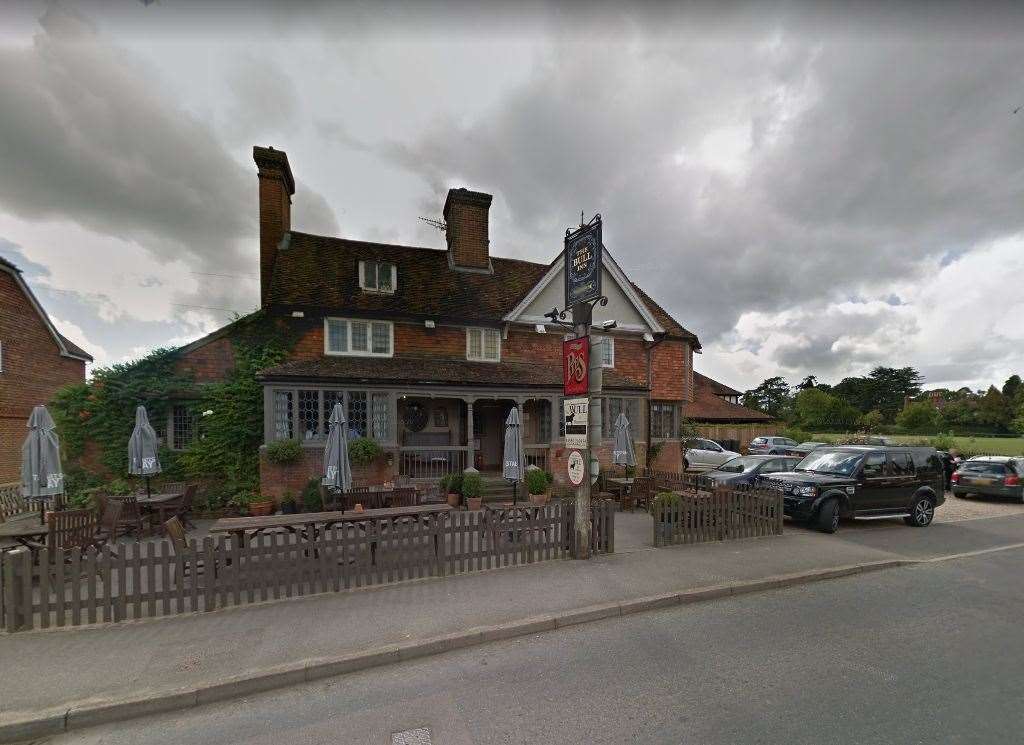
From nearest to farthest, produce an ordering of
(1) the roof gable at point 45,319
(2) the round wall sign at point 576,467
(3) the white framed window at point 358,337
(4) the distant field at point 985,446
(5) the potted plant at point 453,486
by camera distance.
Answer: (2) the round wall sign at point 576,467 → (5) the potted plant at point 453,486 → (3) the white framed window at point 358,337 → (1) the roof gable at point 45,319 → (4) the distant field at point 985,446

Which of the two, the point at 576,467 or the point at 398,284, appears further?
the point at 398,284

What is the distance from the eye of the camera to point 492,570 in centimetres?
697

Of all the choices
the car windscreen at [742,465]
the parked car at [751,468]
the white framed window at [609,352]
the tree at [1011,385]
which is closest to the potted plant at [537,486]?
the parked car at [751,468]

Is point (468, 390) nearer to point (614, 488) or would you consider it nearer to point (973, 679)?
point (614, 488)

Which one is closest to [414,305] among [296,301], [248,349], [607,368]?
[296,301]

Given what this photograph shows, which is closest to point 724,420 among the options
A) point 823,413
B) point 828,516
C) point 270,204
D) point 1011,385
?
point 828,516

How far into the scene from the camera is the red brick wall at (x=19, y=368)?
16.4 meters

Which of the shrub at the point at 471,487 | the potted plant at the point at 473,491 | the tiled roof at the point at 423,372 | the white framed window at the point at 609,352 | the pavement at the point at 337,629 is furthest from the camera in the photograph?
the white framed window at the point at 609,352

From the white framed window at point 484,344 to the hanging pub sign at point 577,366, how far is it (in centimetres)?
909

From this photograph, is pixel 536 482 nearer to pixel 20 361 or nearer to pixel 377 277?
pixel 377 277

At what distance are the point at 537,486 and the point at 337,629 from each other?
8.50 metres

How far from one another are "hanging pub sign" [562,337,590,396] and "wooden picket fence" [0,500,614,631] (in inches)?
84.8

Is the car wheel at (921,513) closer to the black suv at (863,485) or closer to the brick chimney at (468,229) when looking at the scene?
the black suv at (863,485)

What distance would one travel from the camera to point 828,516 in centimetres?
952
